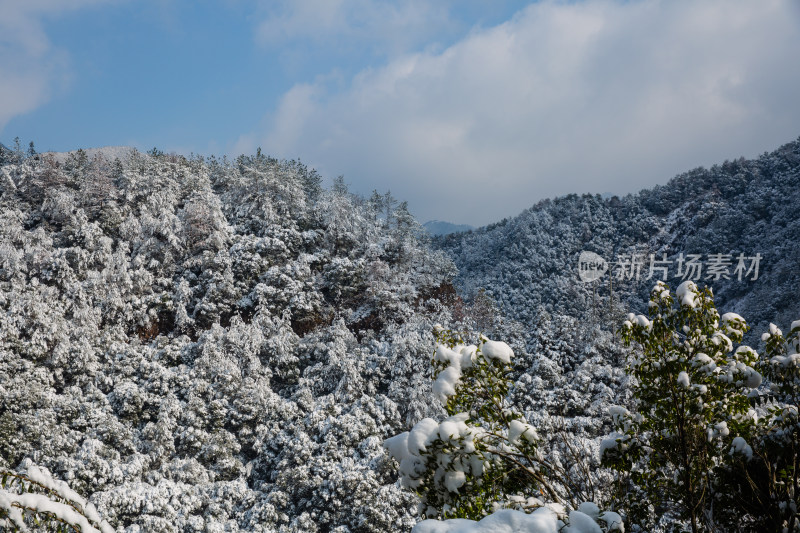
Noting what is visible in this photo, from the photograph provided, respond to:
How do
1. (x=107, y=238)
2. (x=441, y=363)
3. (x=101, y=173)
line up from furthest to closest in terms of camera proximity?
(x=101, y=173) < (x=107, y=238) < (x=441, y=363)

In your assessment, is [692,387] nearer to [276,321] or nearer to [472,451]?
[472,451]

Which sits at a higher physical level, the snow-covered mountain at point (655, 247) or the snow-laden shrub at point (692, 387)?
the snow-covered mountain at point (655, 247)

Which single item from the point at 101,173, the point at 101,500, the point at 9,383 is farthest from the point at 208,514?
the point at 101,173

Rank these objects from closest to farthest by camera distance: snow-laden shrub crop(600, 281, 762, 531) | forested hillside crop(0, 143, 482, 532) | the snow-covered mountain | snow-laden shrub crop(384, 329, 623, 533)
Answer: snow-laden shrub crop(384, 329, 623, 533), snow-laden shrub crop(600, 281, 762, 531), forested hillside crop(0, 143, 482, 532), the snow-covered mountain

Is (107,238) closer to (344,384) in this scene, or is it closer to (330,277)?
(330,277)

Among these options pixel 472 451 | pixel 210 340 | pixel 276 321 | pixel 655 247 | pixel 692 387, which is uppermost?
pixel 655 247

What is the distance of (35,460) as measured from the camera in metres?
13.4

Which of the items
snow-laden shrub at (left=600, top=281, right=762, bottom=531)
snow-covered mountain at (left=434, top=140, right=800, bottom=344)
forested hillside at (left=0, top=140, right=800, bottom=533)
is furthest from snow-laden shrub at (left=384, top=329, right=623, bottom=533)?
snow-covered mountain at (left=434, top=140, right=800, bottom=344)

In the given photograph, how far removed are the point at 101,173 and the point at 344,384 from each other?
58.0 feet

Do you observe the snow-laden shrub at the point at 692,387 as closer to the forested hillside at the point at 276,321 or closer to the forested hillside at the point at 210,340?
the forested hillside at the point at 276,321

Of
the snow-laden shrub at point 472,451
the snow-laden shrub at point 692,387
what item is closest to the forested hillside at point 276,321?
the snow-laden shrub at point 472,451

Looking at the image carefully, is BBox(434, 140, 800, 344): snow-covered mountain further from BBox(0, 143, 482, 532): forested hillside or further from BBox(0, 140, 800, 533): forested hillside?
BBox(0, 143, 482, 532): forested hillside

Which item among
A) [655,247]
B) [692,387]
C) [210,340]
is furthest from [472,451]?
[655,247]

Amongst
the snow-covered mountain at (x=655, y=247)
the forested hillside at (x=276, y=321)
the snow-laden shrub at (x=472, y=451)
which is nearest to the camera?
the snow-laden shrub at (x=472, y=451)
